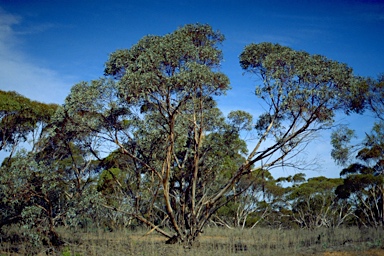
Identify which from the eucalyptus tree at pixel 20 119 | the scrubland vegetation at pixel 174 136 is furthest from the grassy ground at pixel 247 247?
the eucalyptus tree at pixel 20 119

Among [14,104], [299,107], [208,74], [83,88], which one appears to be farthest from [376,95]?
[14,104]

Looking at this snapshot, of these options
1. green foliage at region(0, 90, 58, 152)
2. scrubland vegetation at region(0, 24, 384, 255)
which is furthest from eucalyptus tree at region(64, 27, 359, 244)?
green foliage at region(0, 90, 58, 152)

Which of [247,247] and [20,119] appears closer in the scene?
[247,247]

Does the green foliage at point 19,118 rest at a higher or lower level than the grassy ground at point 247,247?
higher

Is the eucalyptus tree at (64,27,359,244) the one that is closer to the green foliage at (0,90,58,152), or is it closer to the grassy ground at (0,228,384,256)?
the grassy ground at (0,228,384,256)

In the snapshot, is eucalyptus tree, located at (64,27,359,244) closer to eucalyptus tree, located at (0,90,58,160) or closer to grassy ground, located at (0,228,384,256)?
grassy ground, located at (0,228,384,256)

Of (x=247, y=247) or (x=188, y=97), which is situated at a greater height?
(x=188, y=97)

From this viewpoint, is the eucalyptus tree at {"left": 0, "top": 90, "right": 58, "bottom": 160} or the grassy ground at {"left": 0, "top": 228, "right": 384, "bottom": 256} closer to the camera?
the grassy ground at {"left": 0, "top": 228, "right": 384, "bottom": 256}

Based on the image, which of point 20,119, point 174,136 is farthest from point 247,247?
point 20,119

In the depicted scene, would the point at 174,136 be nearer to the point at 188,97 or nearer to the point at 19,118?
the point at 188,97

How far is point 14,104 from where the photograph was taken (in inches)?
760

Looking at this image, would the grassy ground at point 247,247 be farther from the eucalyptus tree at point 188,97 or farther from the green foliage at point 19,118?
the green foliage at point 19,118

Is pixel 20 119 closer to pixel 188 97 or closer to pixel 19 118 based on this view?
pixel 19 118

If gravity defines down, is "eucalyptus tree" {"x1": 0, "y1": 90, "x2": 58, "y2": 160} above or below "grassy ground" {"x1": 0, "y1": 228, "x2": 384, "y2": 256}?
above
